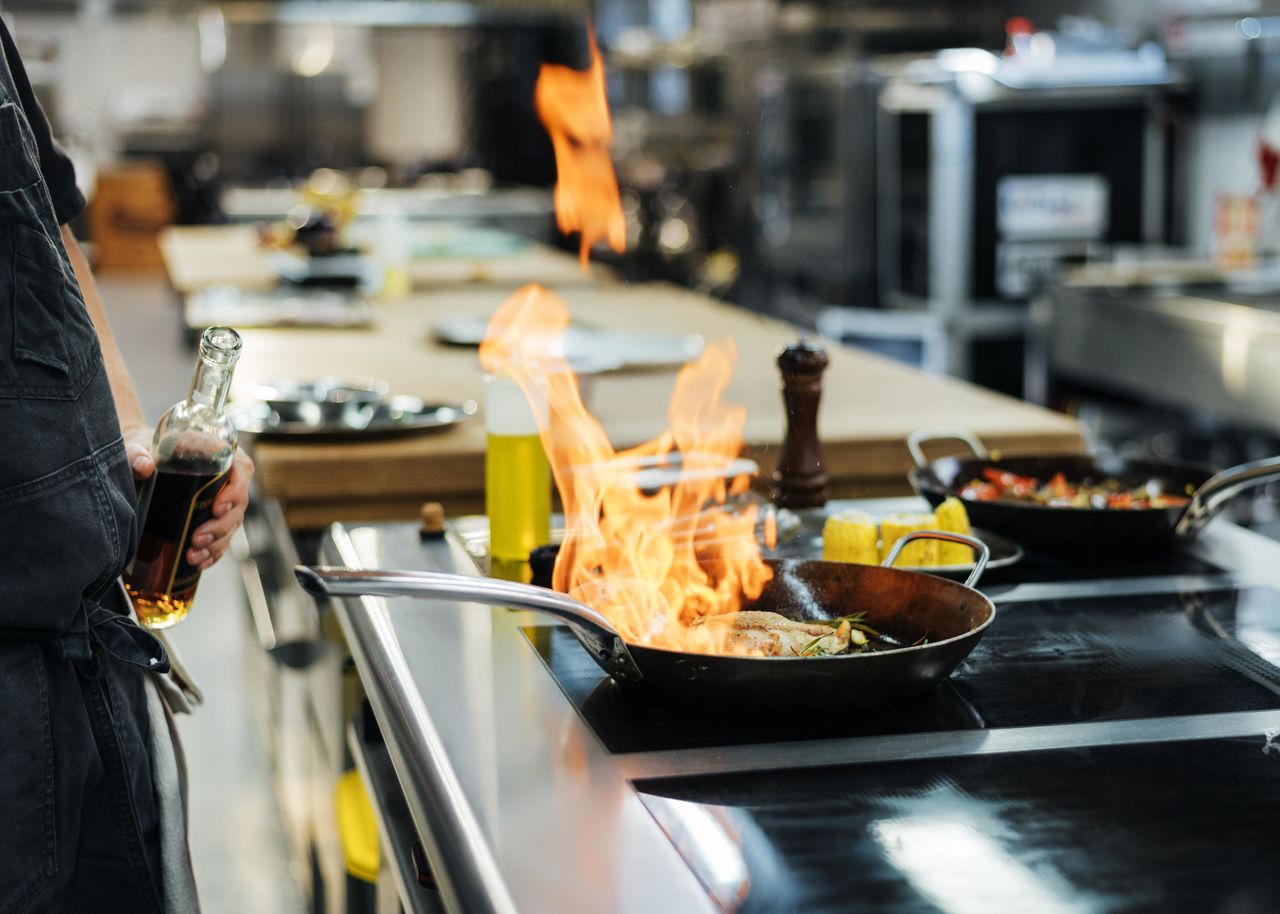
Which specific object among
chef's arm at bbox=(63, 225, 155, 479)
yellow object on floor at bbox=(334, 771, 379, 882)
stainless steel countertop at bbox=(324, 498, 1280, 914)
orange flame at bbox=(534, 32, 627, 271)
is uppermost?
orange flame at bbox=(534, 32, 627, 271)

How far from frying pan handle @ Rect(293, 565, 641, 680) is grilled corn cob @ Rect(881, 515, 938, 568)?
0.52 meters

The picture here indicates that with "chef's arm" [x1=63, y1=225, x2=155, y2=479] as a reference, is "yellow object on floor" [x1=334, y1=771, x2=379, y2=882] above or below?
below

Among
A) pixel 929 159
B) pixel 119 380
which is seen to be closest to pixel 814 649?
pixel 119 380

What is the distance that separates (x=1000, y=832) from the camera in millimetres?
991

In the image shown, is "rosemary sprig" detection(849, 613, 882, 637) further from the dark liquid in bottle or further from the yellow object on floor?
the yellow object on floor

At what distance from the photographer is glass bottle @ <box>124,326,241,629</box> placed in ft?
5.29

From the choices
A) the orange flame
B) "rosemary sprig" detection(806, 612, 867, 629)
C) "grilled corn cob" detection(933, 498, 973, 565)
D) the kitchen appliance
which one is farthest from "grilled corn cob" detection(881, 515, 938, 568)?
the kitchen appliance

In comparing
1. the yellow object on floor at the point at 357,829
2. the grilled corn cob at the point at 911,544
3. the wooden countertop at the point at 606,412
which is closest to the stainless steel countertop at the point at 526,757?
the grilled corn cob at the point at 911,544

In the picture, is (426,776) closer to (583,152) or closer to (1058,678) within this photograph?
(1058,678)

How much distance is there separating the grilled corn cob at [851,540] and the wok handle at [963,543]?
37 mm

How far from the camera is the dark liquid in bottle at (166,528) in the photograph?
161cm

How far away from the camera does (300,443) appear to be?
243 cm

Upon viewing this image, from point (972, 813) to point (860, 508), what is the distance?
3.43ft

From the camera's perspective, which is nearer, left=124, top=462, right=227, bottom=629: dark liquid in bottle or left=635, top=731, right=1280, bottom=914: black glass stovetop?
left=635, top=731, right=1280, bottom=914: black glass stovetop
